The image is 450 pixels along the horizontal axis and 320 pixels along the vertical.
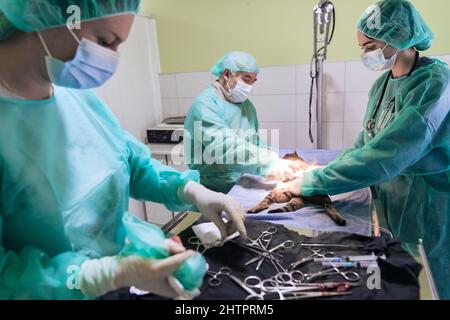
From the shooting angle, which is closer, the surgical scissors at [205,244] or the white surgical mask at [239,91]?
the surgical scissors at [205,244]

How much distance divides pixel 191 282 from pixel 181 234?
1.55 feet

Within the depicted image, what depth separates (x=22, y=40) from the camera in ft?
2.36

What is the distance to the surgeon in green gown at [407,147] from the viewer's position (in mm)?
1241

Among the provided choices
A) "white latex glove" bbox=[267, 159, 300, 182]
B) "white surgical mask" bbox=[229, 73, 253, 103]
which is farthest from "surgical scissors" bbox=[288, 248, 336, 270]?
"white surgical mask" bbox=[229, 73, 253, 103]

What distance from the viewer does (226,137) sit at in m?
1.75

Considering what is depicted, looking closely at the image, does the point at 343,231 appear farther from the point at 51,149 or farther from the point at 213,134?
the point at 51,149

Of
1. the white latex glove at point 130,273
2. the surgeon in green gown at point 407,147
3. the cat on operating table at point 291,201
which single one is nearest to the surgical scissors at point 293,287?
the white latex glove at point 130,273

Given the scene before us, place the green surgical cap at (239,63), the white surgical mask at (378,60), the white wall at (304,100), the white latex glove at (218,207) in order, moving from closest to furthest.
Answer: the white latex glove at (218,207) → the white surgical mask at (378,60) → the green surgical cap at (239,63) → the white wall at (304,100)

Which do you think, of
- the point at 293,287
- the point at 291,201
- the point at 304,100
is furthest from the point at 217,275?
the point at 304,100

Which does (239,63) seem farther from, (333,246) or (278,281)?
(278,281)

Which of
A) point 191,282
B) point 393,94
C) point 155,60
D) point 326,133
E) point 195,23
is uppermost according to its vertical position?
point 195,23

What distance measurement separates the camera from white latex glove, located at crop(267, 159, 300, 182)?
5.62 feet

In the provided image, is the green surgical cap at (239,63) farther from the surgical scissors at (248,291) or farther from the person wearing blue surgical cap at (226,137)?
the surgical scissors at (248,291)
